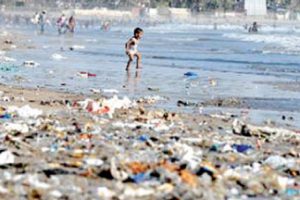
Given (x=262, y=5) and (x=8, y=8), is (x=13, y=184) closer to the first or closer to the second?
(x=8, y=8)

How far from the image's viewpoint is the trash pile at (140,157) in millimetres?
8375

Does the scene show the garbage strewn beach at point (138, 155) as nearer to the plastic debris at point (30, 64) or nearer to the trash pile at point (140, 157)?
the trash pile at point (140, 157)

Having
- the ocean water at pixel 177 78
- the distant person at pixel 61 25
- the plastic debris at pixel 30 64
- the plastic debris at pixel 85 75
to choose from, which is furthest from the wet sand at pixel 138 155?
the distant person at pixel 61 25

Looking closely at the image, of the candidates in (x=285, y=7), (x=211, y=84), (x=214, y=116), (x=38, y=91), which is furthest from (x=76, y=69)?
(x=285, y=7)

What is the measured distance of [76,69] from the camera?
84.6 feet

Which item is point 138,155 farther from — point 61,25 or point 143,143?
point 61,25

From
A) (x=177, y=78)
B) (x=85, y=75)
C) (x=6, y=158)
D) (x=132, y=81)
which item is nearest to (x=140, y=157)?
(x=6, y=158)

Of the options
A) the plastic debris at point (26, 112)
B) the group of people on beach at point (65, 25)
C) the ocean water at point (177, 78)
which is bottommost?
the group of people on beach at point (65, 25)

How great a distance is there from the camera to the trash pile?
838 cm

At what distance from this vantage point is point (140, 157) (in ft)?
32.5

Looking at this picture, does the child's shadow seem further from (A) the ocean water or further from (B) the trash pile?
(B) the trash pile


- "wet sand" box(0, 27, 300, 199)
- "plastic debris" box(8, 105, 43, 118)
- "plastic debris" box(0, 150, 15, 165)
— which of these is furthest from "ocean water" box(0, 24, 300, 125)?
"plastic debris" box(0, 150, 15, 165)

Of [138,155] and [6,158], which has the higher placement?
[6,158]

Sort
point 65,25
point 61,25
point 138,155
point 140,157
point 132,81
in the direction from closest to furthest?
point 140,157, point 138,155, point 132,81, point 61,25, point 65,25
